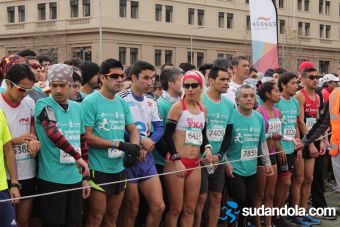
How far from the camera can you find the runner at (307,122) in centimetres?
786

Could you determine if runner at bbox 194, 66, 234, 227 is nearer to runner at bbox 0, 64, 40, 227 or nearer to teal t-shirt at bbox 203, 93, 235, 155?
teal t-shirt at bbox 203, 93, 235, 155

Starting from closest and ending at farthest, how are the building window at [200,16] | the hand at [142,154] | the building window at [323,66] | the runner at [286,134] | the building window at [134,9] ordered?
1. the hand at [142,154]
2. the runner at [286,134]
3. the building window at [134,9]
4. the building window at [200,16]
5. the building window at [323,66]

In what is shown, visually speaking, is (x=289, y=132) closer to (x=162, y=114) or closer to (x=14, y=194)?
(x=162, y=114)

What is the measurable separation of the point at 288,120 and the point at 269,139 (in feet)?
1.82

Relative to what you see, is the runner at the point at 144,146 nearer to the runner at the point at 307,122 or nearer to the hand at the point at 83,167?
the hand at the point at 83,167

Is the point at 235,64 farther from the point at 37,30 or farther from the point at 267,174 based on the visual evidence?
the point at 37,30

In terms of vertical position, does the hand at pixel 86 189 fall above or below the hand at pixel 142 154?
below

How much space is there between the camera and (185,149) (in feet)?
19.8

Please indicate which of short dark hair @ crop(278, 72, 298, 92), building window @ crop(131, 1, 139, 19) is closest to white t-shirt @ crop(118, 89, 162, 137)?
short dark hair @ crop(278, 72, 298, 92)

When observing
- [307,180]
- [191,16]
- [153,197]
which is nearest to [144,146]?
[153,197]

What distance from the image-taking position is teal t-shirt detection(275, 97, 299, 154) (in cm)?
741

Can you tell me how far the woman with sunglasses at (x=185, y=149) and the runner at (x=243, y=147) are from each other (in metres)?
0.64

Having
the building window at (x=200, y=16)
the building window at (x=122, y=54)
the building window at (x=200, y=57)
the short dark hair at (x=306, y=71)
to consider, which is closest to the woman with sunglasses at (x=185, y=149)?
the short dark hair at (x=306, y=71)

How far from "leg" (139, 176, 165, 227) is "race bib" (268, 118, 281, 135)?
193 cm
